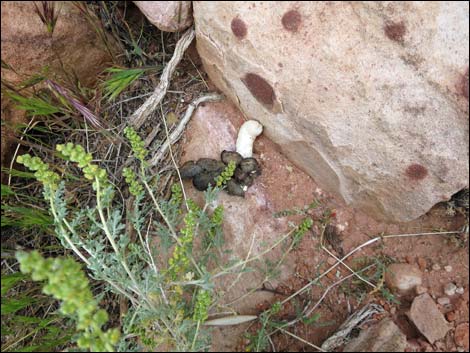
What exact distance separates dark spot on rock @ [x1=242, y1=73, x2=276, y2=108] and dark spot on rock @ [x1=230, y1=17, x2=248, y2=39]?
0.71ft

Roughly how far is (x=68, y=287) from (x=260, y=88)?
142 cm

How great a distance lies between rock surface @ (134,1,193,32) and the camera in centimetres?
239

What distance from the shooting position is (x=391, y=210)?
2.52 metres

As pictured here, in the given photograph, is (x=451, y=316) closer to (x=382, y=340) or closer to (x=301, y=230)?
(x=382, y=340)

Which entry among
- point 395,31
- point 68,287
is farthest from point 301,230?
point 68,287

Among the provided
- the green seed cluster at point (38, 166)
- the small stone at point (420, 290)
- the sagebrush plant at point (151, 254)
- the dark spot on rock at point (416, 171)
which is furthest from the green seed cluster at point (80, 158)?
the small stone at point (420, 290)

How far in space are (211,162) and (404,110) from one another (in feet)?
3.57

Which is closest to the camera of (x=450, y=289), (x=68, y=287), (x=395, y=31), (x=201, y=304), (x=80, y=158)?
(x=68, y=287)

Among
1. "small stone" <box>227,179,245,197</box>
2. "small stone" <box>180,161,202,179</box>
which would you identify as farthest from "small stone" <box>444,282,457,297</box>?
"small stone" <box>180,161,202,179</box>

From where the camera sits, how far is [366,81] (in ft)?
7.18

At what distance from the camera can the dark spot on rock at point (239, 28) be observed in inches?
89.1

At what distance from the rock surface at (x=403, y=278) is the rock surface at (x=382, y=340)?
0.82 feet

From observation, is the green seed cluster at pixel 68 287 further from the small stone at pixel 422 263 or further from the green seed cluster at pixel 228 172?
the small stone at pixel 422 263

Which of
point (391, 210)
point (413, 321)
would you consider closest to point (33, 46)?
point (391, 210)
